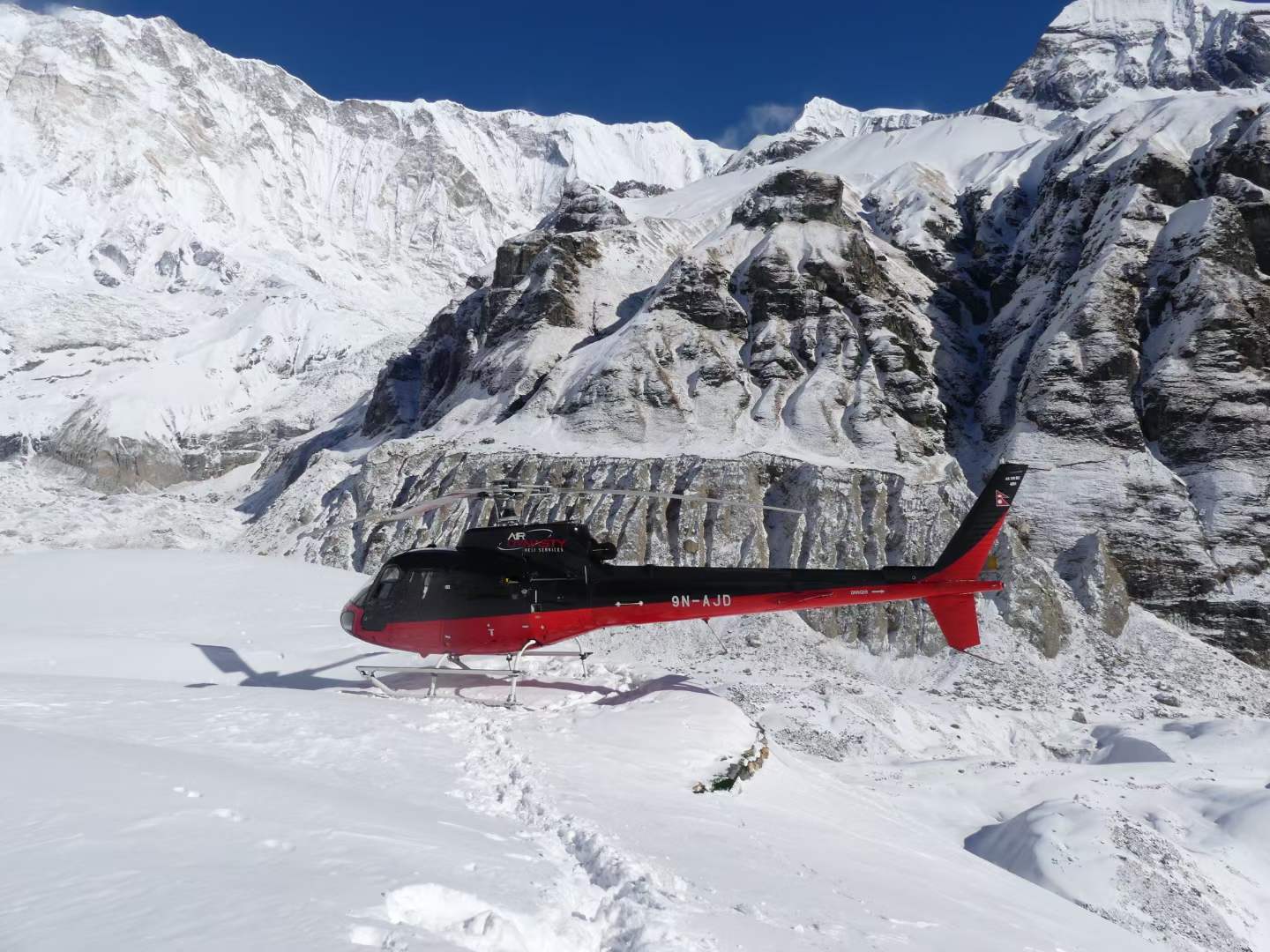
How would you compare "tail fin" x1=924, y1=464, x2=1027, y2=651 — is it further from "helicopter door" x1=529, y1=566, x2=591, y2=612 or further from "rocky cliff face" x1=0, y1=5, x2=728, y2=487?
"rocky cliff face" x1=0, y1=5, x2=728, y2=487

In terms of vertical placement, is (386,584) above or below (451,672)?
above

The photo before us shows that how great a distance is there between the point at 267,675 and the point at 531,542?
6816 mm

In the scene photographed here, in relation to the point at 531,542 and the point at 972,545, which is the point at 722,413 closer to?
the point at 972,545

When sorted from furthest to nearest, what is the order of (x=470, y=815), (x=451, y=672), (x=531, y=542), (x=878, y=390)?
(x=878, y=390) < (x=531, y=542) < (x=451, y=672) < (x=470, y=815)

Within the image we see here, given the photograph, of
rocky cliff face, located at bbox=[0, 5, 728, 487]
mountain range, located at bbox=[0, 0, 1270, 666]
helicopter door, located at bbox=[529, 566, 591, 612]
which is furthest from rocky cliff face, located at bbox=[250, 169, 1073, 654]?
rocky cliff face, located at bbox=[0, 5, 728, 487]

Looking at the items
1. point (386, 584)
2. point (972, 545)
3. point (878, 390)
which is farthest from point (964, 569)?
point (878, 390)

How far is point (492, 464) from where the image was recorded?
5956cm

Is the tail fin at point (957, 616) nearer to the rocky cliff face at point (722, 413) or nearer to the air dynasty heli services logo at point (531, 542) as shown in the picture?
the air dynasty heli services logo at point (531, 542)

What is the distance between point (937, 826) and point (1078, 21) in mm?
207005

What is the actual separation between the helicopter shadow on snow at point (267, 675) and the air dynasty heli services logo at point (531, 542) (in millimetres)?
4650

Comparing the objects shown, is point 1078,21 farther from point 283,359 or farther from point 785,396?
point 283,359

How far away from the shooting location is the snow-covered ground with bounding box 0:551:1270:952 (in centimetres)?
538

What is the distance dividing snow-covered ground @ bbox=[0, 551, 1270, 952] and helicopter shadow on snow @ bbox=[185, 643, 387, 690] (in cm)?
10

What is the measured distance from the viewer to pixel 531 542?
16.5 meters
